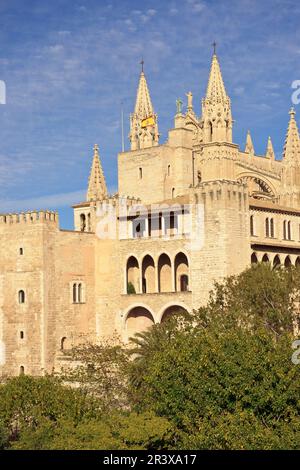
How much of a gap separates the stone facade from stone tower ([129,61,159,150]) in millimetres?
8884

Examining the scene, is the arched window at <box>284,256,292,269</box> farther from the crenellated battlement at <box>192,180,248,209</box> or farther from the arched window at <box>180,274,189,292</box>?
the arched window at <box>180,274,189,292</box>

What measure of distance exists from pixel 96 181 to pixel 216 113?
601 inches

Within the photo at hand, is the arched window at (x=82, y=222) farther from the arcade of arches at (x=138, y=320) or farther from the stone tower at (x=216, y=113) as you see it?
the stone tower at (x=216, y=113)

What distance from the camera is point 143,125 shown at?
244 ft

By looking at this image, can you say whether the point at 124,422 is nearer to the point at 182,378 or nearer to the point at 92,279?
the point at 182,378

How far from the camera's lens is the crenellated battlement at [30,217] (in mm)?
61438

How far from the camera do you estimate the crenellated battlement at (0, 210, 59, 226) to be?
61438 millimetres

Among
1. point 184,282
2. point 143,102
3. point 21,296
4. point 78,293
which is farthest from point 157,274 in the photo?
point 143,102

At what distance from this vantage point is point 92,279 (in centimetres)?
6425

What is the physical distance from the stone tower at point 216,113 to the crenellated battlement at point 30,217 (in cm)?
1125

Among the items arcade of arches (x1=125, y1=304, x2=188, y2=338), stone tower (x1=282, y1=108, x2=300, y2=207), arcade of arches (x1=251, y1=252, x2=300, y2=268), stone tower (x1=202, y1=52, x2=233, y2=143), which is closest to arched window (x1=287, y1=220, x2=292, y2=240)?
arcade of arches (x1=251, y1=252, x2=300, y2=268)
